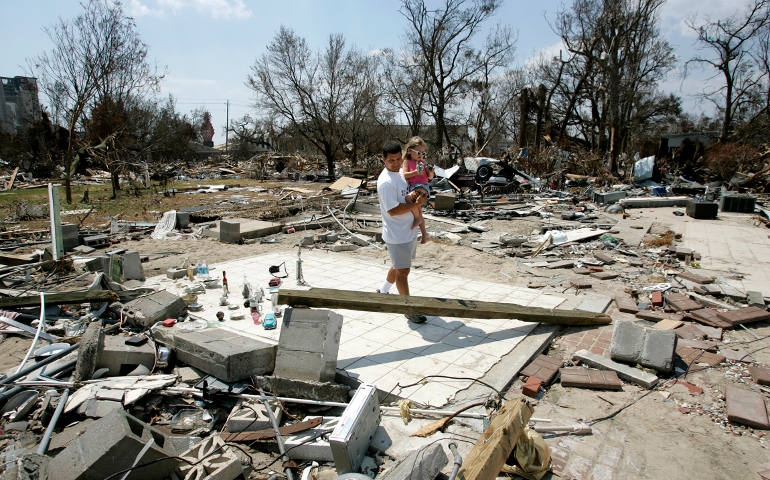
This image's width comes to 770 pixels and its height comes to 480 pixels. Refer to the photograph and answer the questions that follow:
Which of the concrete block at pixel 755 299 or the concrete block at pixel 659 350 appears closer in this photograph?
the concrete block at pixel 659 350

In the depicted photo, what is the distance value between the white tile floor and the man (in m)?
0.46

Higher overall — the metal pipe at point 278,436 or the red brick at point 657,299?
Result: the red brick at point 657,299

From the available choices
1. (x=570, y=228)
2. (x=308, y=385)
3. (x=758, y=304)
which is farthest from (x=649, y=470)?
(x=570, y=228)

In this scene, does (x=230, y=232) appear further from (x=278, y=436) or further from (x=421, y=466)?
(x=421, y=466)

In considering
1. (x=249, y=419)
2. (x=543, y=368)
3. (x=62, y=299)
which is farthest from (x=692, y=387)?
(x=62, y=299)

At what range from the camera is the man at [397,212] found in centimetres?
416

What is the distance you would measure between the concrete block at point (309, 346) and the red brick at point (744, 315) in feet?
13.9

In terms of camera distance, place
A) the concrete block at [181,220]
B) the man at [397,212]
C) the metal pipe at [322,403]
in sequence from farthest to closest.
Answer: the concrete block at [181,220]
the man at [397,212]
the metal pipe at [322,403]

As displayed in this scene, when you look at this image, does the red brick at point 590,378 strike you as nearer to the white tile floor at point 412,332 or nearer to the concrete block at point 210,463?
the white tile floor at point 412,332

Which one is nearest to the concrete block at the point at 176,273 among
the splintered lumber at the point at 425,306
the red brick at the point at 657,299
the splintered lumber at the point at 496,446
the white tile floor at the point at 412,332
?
the white tile floor at the point at 412,332

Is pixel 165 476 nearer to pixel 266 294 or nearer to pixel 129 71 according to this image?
pixel 266 294

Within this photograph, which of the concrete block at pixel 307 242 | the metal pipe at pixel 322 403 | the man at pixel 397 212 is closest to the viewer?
the metal pipe at pixel 322 403

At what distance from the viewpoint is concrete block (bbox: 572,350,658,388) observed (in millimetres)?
3426

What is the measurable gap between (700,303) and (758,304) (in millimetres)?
622
